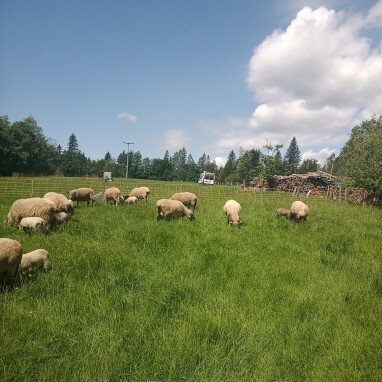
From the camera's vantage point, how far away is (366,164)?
105 ft

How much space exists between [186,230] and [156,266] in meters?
3.85

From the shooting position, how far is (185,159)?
561 ft

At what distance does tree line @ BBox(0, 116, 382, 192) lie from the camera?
1321 inches

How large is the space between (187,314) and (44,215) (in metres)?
8.20

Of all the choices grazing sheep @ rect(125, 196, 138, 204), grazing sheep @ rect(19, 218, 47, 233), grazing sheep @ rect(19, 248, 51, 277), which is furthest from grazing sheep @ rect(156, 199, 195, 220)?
grazing sheep @ rect(125, 196, 138, 204)

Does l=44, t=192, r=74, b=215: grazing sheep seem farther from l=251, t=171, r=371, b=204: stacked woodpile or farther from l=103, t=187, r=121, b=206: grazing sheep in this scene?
l=251, t=171, r=371, b=204: stacked woodpile

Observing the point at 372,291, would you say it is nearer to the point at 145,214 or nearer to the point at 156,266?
the point at 156,266

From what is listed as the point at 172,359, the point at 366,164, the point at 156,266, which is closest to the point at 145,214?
the point at 156,266

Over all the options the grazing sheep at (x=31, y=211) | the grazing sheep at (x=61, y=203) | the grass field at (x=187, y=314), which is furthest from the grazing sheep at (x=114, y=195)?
the grass field at (x=187, y=314)

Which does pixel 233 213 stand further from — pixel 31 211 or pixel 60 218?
pixel 31 211

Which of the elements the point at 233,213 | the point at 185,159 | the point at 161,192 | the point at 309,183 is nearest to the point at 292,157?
the point at 185,159

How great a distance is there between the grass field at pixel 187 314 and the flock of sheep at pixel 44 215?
0.44 m

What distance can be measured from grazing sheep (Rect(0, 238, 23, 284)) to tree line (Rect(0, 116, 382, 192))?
32.3 meters

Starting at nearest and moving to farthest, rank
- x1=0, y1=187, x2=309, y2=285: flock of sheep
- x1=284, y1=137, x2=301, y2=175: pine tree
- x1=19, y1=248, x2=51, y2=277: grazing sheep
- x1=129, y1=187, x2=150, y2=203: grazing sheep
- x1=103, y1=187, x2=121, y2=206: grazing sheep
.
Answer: x1=0, y1=187, x2=309, y2=285: flock of sheep → x1=19, y1=248, x2=51, y2=277: grazing sheep → x1=103, y1=187, x2=121, y2=206: grazing sheep → x1=129, y1=187, x2=150, y2=203: grazing sheep → x1=284, y1=137, x2=301, y2=175: pine tree
